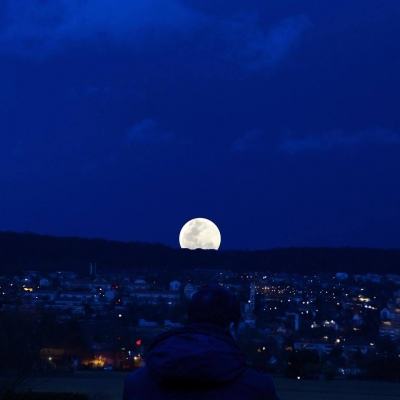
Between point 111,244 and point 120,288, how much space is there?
3.13 meters

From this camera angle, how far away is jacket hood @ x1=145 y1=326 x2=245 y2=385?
2.51m

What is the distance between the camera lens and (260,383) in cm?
258

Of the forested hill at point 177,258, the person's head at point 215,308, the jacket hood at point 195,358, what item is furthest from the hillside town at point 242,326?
the jacket hood at point 195,358

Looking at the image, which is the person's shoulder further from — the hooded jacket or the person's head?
the person's head

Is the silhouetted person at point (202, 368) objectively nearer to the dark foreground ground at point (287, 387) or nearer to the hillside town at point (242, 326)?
the dark foreground ground at point (287, 387)

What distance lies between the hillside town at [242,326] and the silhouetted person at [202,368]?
52.8 ft

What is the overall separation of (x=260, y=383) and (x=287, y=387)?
1861cm

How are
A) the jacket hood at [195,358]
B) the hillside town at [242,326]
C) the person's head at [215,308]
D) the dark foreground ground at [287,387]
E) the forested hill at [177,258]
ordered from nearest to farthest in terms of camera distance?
1. the jacket hood at [195,358]
2. the person's head at [215,308]
3. the dark foreground ground at [287,387]
4. the hillside town at [242,326]
5. the forested hill at [177,258]

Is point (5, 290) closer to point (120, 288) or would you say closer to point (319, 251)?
point (120, 288)

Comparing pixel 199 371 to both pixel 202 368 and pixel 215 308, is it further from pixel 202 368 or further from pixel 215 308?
pixel 215 308

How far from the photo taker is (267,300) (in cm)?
3031

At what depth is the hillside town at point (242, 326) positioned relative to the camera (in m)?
21.7

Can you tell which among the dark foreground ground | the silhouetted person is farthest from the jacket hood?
the dark foreground ground

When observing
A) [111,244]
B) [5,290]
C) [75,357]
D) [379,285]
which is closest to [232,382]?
[75,357]
